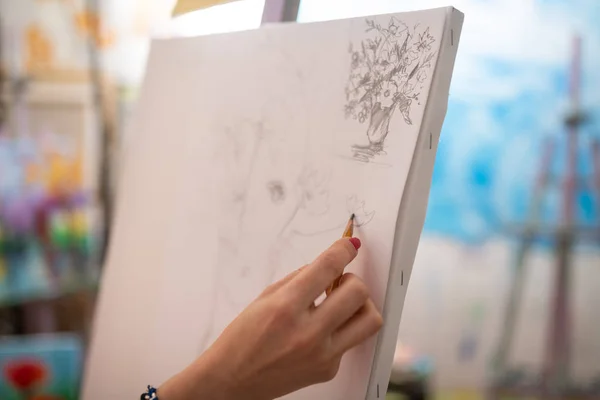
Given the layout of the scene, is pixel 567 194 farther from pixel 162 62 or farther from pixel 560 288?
pixel 162 62

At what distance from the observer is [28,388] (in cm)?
154

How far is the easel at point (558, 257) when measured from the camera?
166 centimetres

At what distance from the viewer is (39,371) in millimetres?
1541

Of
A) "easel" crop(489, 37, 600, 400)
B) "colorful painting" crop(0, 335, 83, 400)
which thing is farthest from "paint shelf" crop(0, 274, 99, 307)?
"easel" crop(489, 37, 600, 400)

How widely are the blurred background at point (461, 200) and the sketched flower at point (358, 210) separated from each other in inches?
40.3

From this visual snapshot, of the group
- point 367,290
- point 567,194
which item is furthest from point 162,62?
point 567,194

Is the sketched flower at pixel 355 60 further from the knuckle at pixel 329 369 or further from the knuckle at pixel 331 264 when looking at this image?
the knuckle at pixel 329 369

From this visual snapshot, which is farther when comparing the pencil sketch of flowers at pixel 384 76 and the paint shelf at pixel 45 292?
the paint shelf at pixel 45 292

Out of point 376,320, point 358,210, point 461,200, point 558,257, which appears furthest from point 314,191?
point 558,257

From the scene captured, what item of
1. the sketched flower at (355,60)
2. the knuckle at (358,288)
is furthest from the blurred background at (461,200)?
the knuckle at (358,288)

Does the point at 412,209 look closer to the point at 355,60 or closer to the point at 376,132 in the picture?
the point at 376,132

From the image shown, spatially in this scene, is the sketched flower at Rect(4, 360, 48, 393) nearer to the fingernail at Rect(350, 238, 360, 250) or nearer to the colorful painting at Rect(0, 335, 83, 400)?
the colorful painting at Rect(0, 335, 83, 400)

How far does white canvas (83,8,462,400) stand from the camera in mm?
605

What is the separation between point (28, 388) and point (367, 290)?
1323 mm
